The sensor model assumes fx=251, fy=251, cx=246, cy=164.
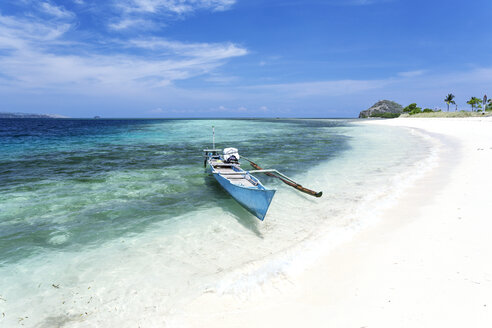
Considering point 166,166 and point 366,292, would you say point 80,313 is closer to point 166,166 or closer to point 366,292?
point 366,292

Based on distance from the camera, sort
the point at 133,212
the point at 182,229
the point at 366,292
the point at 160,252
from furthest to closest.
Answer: the point at 133,212 → the point at 182,229 → the point at 160,252 → the point at 366,292

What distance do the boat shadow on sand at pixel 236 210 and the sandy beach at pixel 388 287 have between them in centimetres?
282

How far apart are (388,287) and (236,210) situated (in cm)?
604

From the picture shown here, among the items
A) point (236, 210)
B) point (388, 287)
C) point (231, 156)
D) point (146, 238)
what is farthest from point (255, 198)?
point (231, 156)

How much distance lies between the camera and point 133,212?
9742 millimetres

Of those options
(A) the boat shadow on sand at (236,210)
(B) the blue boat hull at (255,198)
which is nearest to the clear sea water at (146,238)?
(A) the boat shadow on sand at (236,210)

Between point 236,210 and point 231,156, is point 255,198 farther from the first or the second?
point 231,156

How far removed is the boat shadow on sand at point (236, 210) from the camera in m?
8.40

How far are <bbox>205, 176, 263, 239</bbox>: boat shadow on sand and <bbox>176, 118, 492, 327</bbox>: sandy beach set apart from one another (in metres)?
2.82

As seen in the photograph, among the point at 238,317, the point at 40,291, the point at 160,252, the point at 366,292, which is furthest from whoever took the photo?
the point at 160,252

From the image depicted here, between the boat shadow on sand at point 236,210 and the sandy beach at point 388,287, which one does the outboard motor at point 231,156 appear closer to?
the boat shadow on sand at point 236,210

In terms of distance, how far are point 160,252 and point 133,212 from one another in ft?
11.5

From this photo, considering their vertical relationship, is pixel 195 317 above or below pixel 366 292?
below

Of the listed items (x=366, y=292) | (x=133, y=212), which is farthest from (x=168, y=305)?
(x=133, y=212)
